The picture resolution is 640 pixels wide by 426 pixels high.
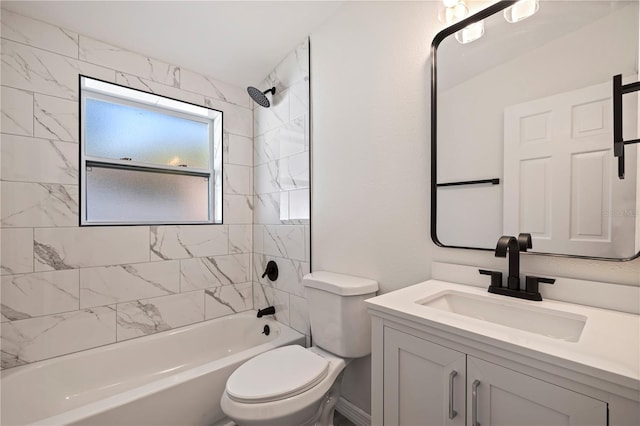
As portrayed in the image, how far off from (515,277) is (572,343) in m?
0.38

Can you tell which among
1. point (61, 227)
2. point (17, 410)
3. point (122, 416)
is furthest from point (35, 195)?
point (122, 416)

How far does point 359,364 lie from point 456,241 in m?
0.95

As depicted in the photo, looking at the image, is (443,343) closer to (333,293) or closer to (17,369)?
(333,293)

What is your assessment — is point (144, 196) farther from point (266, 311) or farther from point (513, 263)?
point (513, 263)

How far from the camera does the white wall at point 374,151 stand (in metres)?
1.36

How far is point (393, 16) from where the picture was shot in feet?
4.82

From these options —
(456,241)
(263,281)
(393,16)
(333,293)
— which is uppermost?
(393,16)

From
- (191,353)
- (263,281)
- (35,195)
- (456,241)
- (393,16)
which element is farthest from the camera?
(263,281)

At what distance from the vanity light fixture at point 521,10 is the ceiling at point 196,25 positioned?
1002mm

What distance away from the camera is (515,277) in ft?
3.35

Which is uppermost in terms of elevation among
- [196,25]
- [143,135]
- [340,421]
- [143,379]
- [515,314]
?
[196,25]

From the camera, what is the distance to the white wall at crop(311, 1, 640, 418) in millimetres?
1361

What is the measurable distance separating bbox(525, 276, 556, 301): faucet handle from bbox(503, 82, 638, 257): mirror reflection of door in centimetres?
11

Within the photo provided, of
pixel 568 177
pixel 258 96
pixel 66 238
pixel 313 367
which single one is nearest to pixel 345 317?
pixel 313 367
